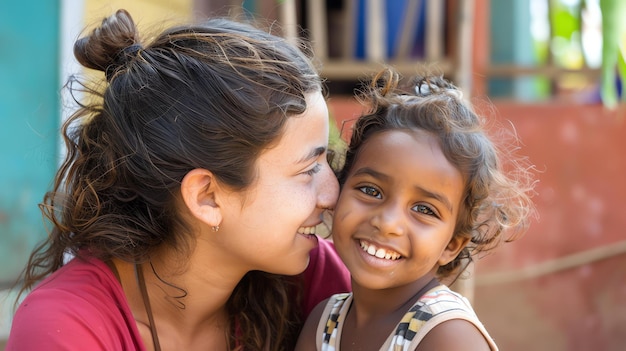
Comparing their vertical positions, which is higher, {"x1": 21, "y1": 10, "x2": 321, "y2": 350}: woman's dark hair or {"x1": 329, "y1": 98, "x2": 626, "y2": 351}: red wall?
{"x1": 21, "y1": 10, "x2": 321, "y2": 350}: woman's dark hair

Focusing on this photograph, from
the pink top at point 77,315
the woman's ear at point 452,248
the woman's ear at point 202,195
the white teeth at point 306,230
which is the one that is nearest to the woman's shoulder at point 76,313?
the pink top at point 77,315

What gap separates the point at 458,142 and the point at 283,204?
45 centimetres

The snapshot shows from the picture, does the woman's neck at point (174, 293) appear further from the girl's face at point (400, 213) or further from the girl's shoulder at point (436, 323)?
the girl's shoulder at point (436, 323)

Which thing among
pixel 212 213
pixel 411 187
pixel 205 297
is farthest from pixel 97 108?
pixel 411 187

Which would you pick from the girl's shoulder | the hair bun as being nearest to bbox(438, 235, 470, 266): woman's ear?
the girl's shoulder

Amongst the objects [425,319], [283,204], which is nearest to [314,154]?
[283,204]

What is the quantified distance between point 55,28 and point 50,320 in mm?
2016

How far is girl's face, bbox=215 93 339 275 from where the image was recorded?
192 centimetres

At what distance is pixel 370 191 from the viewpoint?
6.36 ft

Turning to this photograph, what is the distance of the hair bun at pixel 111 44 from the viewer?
6.64 ft

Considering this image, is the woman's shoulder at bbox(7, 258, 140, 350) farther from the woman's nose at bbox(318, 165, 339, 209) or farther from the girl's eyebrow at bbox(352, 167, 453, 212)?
the girl's eyebrow at bbox(352, 167, 453, 212)

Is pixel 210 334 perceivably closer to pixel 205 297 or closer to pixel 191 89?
pixel 205 297

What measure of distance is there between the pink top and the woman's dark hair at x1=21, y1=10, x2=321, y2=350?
0.27 ft

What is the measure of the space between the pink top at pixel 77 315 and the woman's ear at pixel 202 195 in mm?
267
